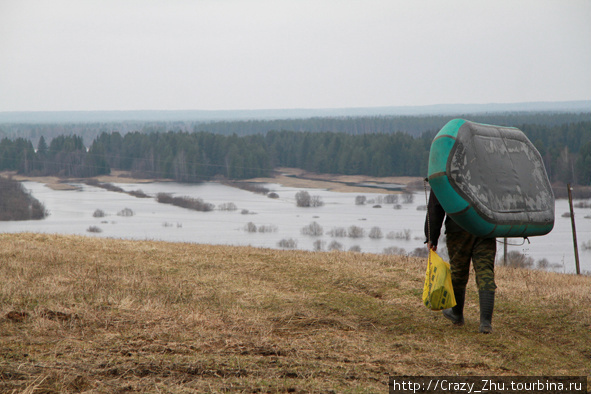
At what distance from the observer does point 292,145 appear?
143750 mm

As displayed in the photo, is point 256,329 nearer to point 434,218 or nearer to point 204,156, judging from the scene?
point 434,218

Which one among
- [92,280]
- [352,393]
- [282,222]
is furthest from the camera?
[282,222]

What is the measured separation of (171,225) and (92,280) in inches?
3019

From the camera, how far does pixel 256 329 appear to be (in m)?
6.07

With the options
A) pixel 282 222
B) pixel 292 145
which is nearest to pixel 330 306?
pixel 282 222

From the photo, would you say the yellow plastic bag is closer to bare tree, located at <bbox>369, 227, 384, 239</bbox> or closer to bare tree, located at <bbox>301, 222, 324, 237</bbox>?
bare tree, located at <bbox>369, 227, 384, 239</bbox>

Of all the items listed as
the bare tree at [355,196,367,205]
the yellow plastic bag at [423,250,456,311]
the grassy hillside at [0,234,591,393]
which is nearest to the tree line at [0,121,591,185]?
the bare tree at [355,196,367,205]

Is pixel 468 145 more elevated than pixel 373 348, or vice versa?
pixel 468 145

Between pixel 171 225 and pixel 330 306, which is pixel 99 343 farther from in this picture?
pixel 171 225

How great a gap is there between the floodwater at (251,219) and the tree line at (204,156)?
5.73 m

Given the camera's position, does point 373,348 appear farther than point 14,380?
Yes

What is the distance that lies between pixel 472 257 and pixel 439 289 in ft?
1.79

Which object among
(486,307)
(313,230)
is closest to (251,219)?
(313,230)

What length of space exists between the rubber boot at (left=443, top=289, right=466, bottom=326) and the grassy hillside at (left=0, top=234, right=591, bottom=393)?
167 mm
